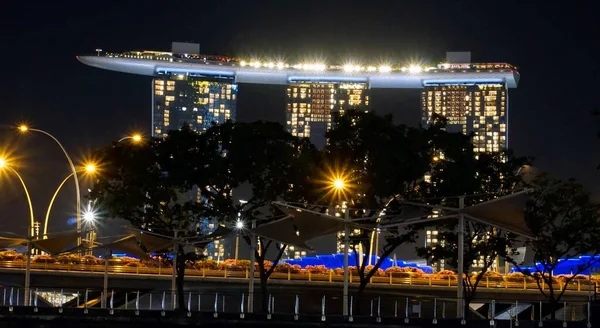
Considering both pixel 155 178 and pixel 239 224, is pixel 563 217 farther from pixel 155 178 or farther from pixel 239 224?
pixel 155 178

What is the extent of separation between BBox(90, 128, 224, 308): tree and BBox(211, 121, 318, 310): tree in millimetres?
1388

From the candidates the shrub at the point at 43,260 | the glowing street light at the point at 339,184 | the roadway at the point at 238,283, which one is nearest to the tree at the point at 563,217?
the glowing street light at the point at 339,184

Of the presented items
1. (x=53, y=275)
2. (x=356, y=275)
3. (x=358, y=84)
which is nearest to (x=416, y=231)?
(x=356, y=275)

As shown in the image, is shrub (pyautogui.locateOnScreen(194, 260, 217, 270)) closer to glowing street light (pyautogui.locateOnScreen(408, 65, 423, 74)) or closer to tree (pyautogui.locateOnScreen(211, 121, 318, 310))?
tree (pyautogui.locateOnScreen(211, 121, 318, 310))

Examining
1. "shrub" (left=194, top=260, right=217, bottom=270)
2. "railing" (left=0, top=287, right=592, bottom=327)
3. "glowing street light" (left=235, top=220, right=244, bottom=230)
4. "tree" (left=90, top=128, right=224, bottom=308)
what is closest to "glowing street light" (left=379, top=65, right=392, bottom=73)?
"shrub" (left=194, top=260, right=217, bottom=270)

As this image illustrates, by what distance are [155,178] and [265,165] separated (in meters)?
5.47

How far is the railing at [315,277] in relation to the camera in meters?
60.7

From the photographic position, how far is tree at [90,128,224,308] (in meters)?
46.8

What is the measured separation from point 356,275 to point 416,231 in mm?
16535

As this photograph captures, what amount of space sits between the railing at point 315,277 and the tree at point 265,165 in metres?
16.2

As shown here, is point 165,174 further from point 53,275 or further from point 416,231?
point 53,275

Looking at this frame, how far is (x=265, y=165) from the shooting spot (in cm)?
4616

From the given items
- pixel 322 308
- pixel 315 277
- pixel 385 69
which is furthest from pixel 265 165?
pixel 385 69

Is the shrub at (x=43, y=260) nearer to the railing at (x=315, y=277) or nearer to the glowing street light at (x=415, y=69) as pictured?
the railing at (x=315, y=277)
